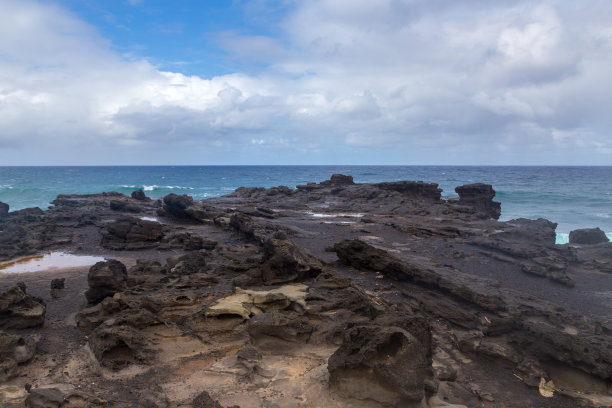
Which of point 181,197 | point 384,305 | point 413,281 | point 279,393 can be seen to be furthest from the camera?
point 181,197

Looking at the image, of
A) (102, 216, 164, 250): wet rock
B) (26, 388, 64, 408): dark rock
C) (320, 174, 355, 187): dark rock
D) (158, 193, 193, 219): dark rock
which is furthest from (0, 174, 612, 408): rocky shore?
(320, 174, 355, 187): dark rock

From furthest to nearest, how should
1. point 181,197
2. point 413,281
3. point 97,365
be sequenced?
point 181,197
point 413,281
point 97,365

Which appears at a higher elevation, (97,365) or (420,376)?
(420,376)

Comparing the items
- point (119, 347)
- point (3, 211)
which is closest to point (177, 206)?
Answer: point (3, 211)

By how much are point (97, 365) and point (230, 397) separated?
230cm

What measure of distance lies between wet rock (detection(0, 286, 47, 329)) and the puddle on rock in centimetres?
567

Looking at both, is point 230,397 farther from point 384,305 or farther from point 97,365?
point 384,305

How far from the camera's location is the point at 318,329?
716 cm

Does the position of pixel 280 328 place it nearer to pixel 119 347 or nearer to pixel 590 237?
pixel 119 347

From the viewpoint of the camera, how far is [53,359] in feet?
20.8

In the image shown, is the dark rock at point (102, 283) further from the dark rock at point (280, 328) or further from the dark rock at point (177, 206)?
the dark rock at point (177, 206)

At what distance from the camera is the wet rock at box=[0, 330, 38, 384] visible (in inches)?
225

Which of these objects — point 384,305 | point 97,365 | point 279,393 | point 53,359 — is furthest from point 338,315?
point 53,359

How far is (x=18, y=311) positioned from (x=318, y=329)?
5391 millimetres
